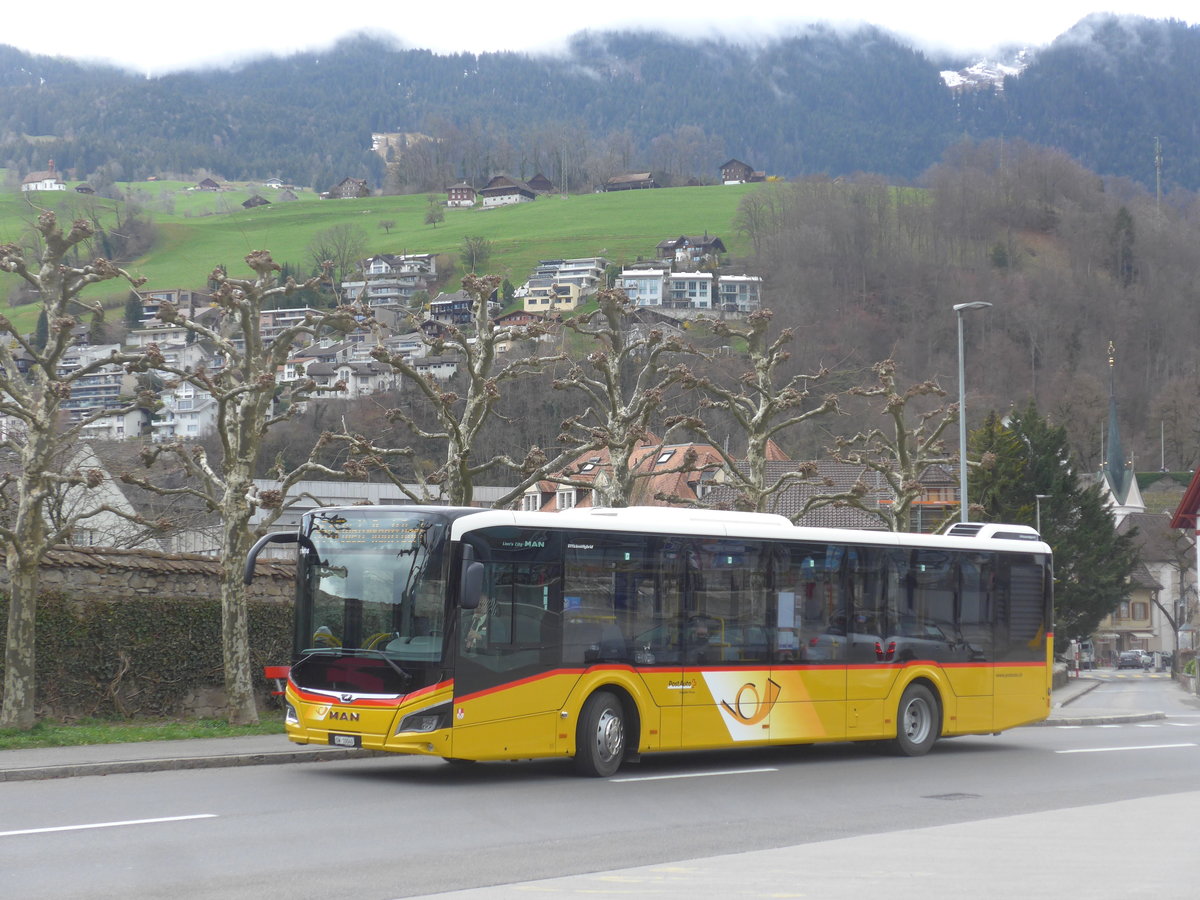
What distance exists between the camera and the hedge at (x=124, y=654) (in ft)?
62.3

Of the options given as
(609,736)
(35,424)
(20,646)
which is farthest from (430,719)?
(35,424)

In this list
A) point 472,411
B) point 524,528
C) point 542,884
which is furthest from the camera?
point 472,411

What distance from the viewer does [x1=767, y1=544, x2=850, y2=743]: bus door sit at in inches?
685

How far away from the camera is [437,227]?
179 metres

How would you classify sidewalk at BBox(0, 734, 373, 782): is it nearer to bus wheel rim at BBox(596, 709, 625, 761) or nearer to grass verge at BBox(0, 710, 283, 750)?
grass verge at BBox(0, 710, 283, 750)

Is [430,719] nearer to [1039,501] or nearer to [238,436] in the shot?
[238,436]

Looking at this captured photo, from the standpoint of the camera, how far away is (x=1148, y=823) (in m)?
12.2

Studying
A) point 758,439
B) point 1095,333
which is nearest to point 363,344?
point 1095,333

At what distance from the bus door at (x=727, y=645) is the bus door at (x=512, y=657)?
1870 mm

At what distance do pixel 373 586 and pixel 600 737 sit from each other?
2.92 meters

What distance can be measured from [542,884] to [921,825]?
15.8 ft

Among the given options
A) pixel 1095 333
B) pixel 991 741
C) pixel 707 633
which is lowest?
pixel 991 741

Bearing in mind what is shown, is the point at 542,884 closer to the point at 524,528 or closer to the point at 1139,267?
the point at 524,528

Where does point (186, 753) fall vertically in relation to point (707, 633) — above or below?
below
